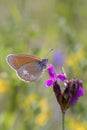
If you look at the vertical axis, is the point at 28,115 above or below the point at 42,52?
below

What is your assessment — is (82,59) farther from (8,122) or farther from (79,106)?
(8,122)

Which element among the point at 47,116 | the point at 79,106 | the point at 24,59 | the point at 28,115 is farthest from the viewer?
the point at 47,116

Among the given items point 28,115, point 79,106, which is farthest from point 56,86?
point 28,115

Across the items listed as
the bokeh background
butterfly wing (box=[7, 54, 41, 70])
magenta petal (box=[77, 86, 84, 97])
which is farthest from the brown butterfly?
the bokeh background

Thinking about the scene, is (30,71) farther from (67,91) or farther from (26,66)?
(67,91)

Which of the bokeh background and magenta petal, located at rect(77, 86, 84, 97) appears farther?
the bokeh background

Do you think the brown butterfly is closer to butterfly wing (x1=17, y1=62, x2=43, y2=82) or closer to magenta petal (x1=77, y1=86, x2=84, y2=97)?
butterfly wing (x1=17, y1=62, x2=43, y2=82)

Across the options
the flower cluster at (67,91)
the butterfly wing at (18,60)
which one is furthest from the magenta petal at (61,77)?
the butterfly wing at (18,60)
